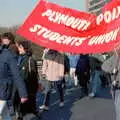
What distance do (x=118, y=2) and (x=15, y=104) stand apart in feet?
9.73

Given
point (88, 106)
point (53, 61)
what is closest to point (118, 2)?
point (53, 61)

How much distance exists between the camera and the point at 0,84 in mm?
7836

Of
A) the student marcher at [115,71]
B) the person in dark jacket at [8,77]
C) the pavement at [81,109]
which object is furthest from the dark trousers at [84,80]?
the student marcher at [115,71]

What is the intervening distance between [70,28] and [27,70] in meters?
1.49

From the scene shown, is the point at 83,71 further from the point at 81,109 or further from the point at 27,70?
the point at 27,70

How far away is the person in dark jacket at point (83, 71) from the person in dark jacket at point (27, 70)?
552cm

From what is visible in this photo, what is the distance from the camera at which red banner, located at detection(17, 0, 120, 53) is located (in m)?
8.70

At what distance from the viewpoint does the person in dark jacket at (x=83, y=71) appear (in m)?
16.5

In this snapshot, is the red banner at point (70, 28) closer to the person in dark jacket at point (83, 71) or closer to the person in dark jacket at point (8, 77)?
the person in dark jacket at point (8, 77)

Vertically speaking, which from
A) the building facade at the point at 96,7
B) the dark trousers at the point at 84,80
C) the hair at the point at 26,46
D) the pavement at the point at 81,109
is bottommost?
the pavement at the point at 81,109

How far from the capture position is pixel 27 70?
35.4 feet

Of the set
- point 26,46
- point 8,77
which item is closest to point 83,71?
point 26,46

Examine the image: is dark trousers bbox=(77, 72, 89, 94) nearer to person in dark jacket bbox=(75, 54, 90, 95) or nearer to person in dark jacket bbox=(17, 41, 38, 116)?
person in dark jacket bbox=(75, 54, 90, 95)

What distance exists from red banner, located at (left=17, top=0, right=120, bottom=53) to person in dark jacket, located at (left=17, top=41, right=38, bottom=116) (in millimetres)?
630
